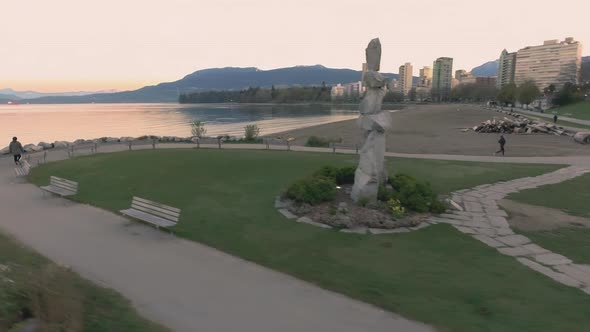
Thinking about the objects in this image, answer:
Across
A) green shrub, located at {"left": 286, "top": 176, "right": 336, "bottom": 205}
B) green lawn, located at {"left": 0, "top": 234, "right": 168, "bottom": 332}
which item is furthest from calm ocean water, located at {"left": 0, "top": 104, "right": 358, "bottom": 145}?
green lawn, located at {"left": 0, "top": 234, "right": 168, "bottom": 332}

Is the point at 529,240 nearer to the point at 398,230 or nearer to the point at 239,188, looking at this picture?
the point at 398,230

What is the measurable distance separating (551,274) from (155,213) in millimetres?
8900

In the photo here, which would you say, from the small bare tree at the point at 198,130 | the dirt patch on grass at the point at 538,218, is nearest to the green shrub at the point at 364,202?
the dirt patch on grass at the point at 538,218

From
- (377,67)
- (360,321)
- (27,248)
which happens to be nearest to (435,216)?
(377,67)

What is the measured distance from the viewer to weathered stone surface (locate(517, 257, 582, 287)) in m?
6.76

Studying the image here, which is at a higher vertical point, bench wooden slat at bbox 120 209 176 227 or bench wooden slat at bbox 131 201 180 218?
bench wooden slat at bbox 131 201 180 218

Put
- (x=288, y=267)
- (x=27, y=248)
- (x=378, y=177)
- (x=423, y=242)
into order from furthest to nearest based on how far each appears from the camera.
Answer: (x=378, y=177) → (x=423, y=242) → (x=27, y=248) → (x=288, y=267)

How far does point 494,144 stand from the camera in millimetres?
31953

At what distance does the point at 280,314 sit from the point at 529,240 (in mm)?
6562

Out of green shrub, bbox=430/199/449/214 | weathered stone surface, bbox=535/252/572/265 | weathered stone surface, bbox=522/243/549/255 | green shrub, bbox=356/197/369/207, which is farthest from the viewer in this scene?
green shrub, bbox=430/199/449/214

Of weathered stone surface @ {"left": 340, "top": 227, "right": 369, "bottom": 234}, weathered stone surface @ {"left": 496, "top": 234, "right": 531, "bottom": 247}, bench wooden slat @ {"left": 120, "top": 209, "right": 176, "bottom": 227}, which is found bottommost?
weathered stone surface @ {"left": 496, "top": 234, "right": 531, "bottom": 247}

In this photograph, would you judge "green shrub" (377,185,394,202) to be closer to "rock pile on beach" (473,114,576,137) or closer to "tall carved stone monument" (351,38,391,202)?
"tall carved stone monument" (351,38,391,202)

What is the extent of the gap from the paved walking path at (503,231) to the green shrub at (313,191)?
3002mm

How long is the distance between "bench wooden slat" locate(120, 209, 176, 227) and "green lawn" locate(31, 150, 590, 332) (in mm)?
390
